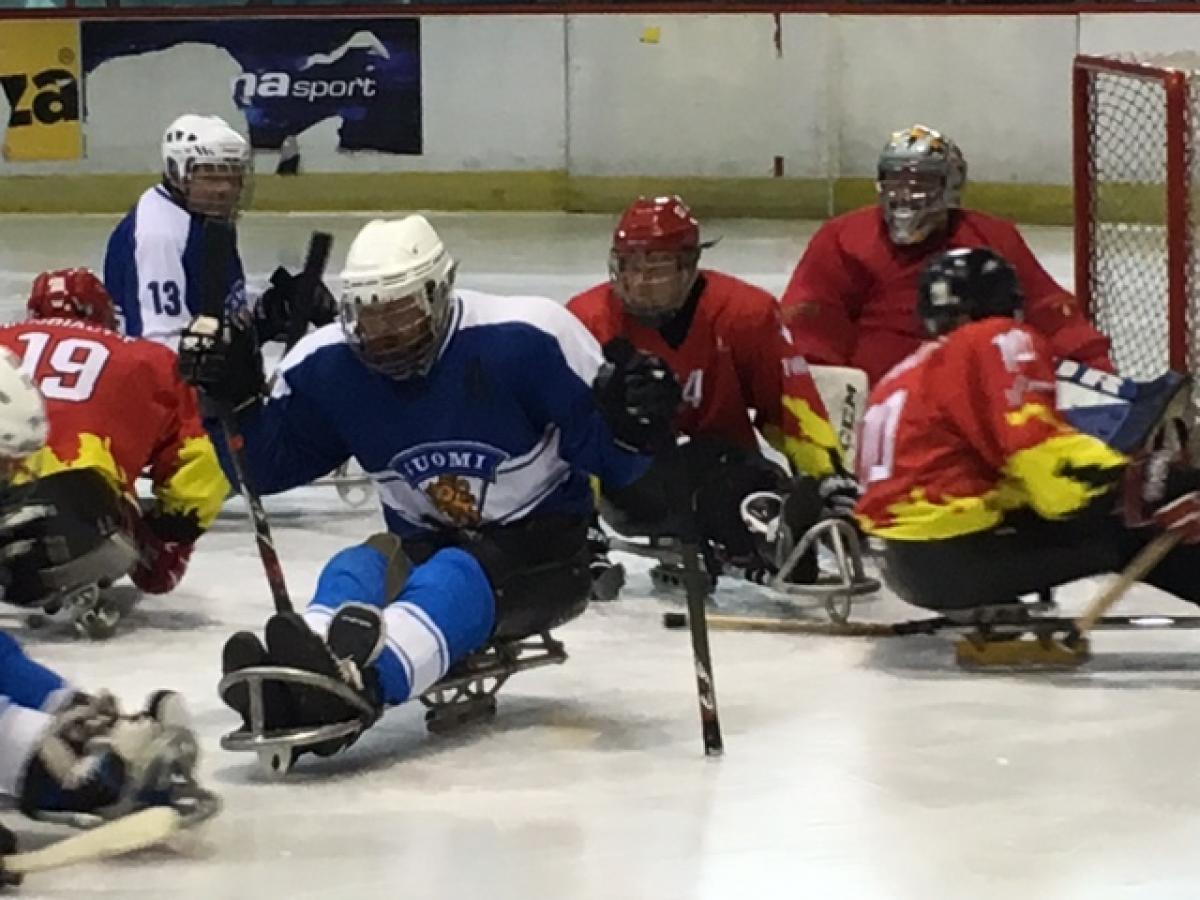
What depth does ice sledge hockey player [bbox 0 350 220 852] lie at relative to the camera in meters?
3.29

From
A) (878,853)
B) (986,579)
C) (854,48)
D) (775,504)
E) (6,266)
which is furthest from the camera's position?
(854,48)

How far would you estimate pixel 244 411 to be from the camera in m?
3.89

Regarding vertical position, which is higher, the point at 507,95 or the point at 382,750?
the point at 507,95

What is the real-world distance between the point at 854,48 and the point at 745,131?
0.63 m

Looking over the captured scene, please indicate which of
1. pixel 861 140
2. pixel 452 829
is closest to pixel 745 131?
pixel 861 140

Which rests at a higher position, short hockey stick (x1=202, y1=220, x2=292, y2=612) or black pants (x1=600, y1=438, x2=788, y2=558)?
short hockey stick (x1=202, y1=220, x2=292, y2=612)

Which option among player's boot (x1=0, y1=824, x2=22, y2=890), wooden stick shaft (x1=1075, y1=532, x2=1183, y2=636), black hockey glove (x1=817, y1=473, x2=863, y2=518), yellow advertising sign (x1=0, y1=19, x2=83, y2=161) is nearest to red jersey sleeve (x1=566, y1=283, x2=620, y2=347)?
black hockey glove (x1=817, y1=473, x2=863, y2=518)

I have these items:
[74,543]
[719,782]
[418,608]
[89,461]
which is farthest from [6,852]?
[89,461]

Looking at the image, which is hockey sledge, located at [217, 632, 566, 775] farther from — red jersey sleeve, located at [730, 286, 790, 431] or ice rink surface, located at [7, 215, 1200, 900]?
red jersey sleeve, located at [730, 286, 790, 431]

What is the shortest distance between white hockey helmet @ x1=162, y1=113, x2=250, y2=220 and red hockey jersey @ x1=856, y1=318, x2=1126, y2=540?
1.95 meters

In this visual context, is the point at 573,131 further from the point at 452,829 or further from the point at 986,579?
the point at 452,829

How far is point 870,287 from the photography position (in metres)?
5.60

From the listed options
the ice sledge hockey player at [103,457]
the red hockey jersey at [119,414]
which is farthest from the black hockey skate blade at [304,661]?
the red hockey jersey at [119,414]

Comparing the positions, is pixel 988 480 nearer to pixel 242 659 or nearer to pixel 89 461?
pixel 242 659
